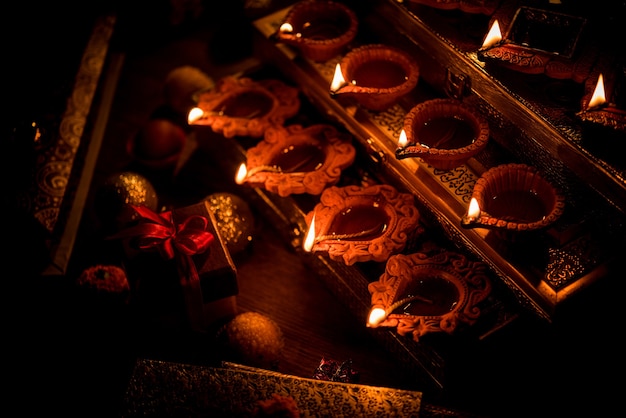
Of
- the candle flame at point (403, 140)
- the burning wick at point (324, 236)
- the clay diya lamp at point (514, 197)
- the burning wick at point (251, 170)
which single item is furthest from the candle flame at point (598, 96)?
the burning wick at point (251, 170)

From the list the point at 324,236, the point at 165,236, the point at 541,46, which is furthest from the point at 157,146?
the point at 541,46

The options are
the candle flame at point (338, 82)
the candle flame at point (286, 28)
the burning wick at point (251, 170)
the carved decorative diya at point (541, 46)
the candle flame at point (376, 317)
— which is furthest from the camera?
the candle flame at point (286, 28)

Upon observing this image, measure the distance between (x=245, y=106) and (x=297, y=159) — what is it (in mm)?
430

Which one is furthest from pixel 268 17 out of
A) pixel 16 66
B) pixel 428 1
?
pixel 16 66

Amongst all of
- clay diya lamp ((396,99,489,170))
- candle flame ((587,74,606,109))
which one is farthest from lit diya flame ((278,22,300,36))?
candle flame ((587,74,606,109))

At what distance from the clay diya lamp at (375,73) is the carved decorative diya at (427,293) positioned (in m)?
0.69

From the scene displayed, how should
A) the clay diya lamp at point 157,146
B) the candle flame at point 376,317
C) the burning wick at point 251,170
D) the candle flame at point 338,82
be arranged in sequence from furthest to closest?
the clay diya lamp at point 157,146 → the burning wick at point 251,170 → the candle flame at point 338,82 → the candle flame at point 376,317

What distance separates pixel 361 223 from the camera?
2820mm

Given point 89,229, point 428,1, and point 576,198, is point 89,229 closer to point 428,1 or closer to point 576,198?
point 428,1

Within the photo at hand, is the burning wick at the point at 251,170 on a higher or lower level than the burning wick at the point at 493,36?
lower

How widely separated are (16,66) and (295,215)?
1.74m

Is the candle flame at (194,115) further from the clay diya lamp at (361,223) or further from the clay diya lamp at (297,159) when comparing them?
the clay diya lamp at (361,223)

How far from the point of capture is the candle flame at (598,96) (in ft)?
8.15

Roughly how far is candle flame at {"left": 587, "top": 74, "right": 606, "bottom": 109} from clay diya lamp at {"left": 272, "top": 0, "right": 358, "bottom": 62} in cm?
108
